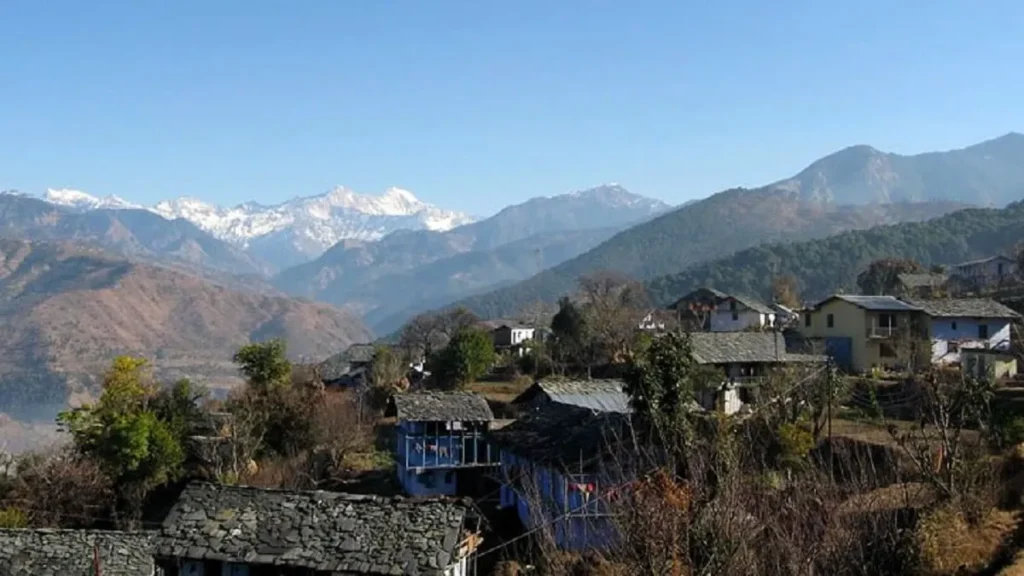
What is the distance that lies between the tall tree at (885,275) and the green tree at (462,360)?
4406 centimetres

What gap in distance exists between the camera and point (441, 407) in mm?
35062

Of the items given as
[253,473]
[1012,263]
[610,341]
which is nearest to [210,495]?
[253,473]

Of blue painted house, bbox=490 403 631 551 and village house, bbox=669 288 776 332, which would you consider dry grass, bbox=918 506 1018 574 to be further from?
village house, bbox=669 288 776 332

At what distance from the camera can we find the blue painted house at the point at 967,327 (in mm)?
48375

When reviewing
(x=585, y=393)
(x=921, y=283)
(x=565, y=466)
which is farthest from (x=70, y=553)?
(x=921, y=283)

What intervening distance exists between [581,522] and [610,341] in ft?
109

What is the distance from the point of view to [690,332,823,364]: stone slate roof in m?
44.9

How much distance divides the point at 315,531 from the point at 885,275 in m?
75.7

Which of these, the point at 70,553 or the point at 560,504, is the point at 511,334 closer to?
the point at 560,504

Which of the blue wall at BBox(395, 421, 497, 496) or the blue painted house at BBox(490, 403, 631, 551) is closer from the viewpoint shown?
the blue painted house at BBox(490, 403, 631, 551)

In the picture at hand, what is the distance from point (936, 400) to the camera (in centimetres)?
2197

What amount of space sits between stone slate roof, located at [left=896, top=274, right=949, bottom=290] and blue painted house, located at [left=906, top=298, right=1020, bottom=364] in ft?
92.3

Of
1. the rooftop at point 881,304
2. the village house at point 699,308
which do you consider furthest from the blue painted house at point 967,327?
the village house at point 699,308

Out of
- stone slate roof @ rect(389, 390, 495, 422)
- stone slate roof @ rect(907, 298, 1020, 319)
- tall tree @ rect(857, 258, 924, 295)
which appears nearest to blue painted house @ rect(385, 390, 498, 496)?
→ stone slate roof @ rect(389, 390, 495, 422)
